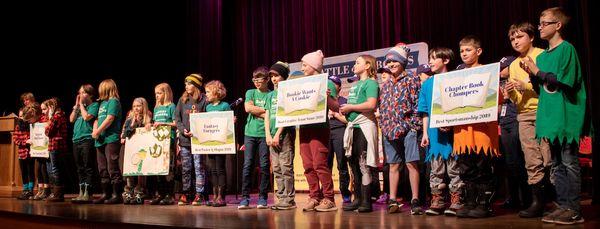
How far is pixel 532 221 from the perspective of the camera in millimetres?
3396

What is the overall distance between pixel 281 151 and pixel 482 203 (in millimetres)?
1890

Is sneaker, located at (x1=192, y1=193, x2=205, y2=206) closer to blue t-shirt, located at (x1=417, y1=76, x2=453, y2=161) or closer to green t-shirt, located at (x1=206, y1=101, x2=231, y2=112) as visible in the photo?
green t-shirt, located at (x1=206, y1=101, x2=231, y2=112)

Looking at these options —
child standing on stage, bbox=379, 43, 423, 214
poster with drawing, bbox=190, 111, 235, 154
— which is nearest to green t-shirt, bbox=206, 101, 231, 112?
poster with drawing, bbox=190, 111, 235, 154

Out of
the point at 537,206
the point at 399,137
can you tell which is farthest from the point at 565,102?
the point at 399,137

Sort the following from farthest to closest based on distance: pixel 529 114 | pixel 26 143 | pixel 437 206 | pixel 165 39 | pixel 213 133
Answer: pixel 165 39 < pixel 26 143 < pixel 213 133 < pixel 437 206 < pixel 529 114

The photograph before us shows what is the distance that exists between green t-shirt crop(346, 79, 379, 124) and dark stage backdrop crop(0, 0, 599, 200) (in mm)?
4470

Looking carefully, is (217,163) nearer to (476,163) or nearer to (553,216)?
(476,163)

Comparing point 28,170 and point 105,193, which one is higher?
point 28,170

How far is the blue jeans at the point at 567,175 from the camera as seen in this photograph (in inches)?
126

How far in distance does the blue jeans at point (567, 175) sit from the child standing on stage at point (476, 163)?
0.47 meters

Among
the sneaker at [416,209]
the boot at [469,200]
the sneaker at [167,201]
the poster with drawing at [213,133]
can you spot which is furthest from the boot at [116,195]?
the boot at [469,200]

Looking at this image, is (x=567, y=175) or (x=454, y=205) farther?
(x=454, y=205)

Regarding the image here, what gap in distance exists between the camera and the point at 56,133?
21.9 feet

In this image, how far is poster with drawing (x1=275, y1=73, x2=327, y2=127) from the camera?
4.39m
